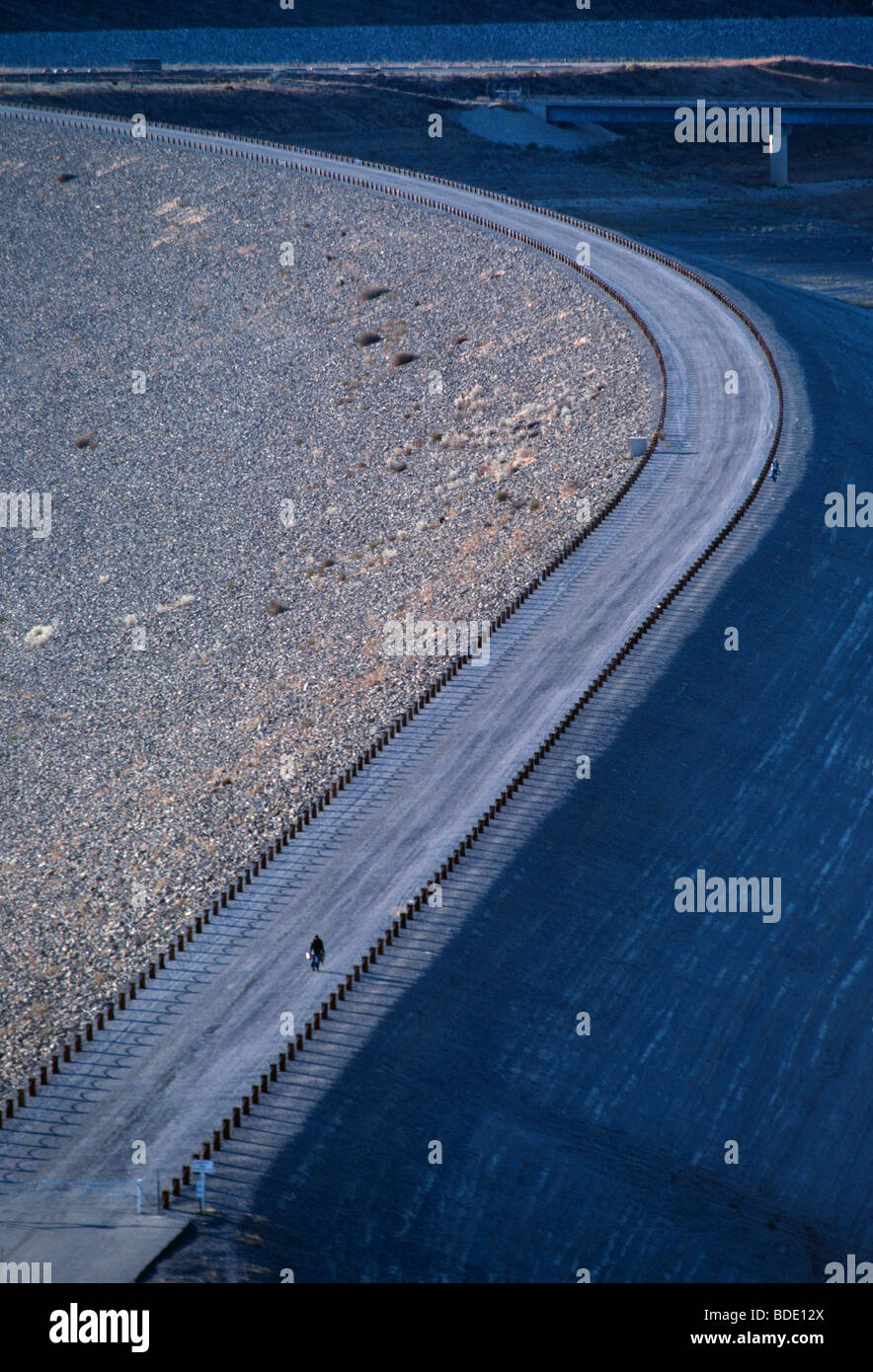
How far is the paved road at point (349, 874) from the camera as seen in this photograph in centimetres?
2133

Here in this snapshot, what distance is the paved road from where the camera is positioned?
70.0 ft

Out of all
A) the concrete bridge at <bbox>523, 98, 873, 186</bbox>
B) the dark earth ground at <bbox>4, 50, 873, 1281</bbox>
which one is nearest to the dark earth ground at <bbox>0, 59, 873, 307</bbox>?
the concrete bridge at <bbox>523, 98, 873, 186</bbox>

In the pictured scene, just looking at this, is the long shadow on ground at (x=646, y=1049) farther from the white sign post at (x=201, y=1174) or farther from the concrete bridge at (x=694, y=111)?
the concrete bridge at (x=694, y=111)

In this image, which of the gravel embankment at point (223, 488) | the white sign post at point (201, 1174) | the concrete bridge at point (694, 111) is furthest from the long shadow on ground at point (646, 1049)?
the concrete bridge at point (694, 111)

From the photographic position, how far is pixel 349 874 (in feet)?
90.7

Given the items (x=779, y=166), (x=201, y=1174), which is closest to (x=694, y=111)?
(x=779, y=166)

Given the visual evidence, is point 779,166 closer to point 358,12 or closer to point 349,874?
point 358,12

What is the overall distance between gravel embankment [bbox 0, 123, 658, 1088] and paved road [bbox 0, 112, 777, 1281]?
6.14 feet

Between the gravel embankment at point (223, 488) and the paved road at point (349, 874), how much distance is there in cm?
187

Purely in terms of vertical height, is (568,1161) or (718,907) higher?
(718,907)

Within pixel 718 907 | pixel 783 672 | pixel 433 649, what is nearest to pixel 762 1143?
pixel 718 907

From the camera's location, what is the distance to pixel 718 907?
1113 inches
